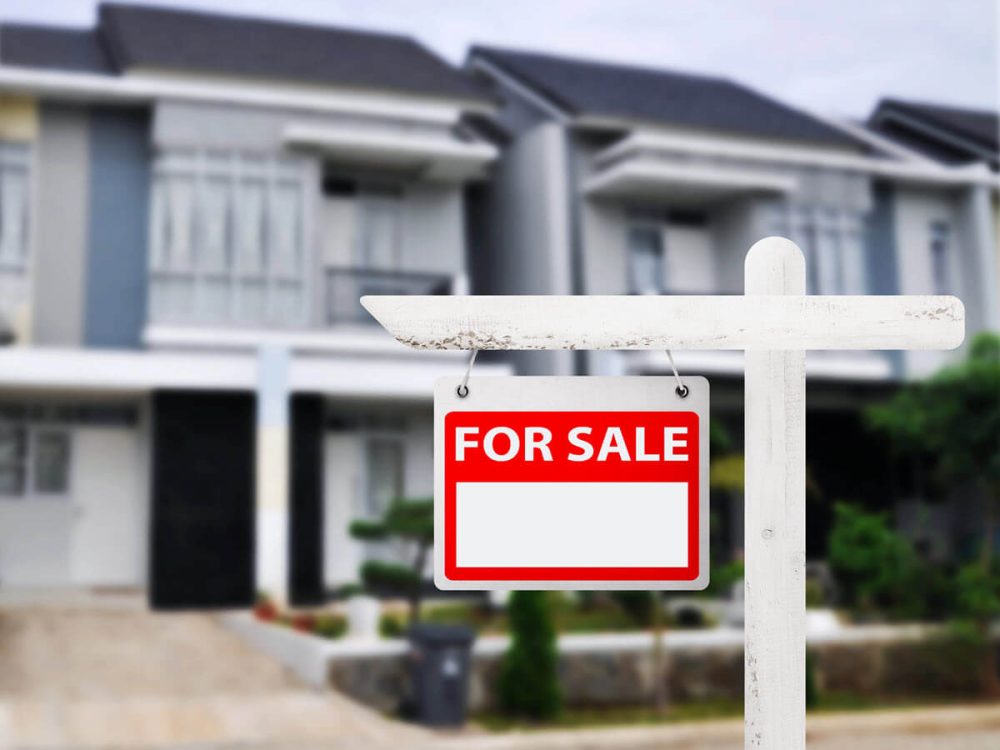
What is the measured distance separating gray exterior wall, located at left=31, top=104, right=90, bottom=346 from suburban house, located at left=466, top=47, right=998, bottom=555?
6426mm

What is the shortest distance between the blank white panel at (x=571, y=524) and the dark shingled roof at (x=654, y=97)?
17.1 meters

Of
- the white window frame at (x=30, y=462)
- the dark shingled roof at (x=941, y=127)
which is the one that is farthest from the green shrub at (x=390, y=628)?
the dark shingled roof at (x=941, y=127)

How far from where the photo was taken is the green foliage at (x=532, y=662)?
1223cm

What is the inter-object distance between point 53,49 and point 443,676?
11.9 meters

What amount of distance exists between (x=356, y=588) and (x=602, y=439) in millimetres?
13397

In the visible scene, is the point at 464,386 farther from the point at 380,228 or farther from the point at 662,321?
the point at 380,228

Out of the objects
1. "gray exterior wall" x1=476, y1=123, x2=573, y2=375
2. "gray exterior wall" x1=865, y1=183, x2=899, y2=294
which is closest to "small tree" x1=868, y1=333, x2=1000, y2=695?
"gray exterior wall" x1=865, y1=183, x2=899, y2=294

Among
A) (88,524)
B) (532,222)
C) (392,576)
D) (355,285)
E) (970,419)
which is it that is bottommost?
(392,576)

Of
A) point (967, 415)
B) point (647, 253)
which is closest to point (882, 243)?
point (647, 253)

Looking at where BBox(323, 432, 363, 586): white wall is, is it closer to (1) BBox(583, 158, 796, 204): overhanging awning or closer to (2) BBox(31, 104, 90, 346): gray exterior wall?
(2) BBox(31, 104, 90, 346): gray exterior wall

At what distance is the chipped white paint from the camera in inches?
92.9

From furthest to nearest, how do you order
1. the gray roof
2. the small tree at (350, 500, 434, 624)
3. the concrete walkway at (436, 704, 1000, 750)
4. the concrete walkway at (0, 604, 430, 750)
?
the gray roof < the small tree at (350, 500, 434, 624) < the concrete walkway at (436, 704, 1000, 750) < the concrete walkway at (0, 604, 430, 750)

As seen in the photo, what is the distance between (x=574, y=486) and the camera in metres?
2.40

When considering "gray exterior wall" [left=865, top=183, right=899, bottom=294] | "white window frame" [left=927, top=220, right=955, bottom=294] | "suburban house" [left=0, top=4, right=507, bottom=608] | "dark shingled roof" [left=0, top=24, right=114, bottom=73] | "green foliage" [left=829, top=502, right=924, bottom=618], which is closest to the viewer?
"green foliage" [left=829, top=502, right=924, bottom=618]
